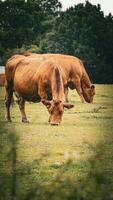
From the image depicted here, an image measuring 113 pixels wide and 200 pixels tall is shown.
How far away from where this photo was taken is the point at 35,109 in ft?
68.0

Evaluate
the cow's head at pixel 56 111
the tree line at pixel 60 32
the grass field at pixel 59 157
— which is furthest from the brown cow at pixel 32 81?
the tree line at pixel 60 32

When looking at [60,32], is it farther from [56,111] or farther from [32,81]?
[56,111]

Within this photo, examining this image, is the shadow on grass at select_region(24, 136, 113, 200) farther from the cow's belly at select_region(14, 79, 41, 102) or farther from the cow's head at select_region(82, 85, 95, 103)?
the cow's head at select_region(82, 85, 95, 103)

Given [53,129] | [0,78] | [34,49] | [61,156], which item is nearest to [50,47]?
[34,49]

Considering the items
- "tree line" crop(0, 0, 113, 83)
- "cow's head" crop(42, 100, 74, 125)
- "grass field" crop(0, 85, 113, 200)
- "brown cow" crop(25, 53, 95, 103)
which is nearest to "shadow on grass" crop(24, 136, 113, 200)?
"grass field" crop(0, 85, 113, 200)

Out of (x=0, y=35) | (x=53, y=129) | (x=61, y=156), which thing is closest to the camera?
(x=61, y=156)

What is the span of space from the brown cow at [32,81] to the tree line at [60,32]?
7.74m

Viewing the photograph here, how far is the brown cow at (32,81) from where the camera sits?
635 inches

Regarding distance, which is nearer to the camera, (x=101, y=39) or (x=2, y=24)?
(x=2, y=24)

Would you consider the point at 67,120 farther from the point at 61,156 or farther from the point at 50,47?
the point at 50,47

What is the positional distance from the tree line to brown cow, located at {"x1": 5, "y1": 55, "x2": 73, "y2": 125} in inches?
305

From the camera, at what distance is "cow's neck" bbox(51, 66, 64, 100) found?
50.6 feet

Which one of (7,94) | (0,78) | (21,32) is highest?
(7,94)

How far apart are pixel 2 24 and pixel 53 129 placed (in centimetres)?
1475
